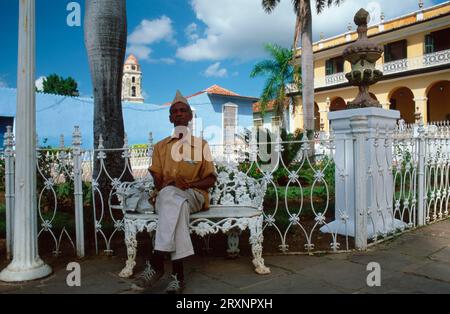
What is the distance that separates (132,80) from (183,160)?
46.4m

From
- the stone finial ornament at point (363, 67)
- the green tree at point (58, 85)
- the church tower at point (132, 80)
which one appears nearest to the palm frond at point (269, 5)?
the stone finial ornament at point (363, 67)

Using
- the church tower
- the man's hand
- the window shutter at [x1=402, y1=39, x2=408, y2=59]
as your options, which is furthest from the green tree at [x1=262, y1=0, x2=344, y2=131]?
the church tower

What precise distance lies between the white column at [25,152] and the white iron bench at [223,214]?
0.80 m

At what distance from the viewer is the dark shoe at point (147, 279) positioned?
310 centimetres

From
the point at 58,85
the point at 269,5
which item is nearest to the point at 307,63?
the point at 269,5

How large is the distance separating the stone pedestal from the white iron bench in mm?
1102

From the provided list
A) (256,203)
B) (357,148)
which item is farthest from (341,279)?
(357,148)

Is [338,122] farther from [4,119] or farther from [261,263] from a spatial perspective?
[4,119]

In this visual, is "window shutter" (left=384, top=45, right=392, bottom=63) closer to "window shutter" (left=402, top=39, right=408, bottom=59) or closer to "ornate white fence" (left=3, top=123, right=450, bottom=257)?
"window shutter" (left=402, top=39, right=408, bottom=59)

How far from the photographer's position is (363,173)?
4.12 meters

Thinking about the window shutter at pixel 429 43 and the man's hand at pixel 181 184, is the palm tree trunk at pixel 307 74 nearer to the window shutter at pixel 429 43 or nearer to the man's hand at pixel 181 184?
the window shutter at pixel 429 43

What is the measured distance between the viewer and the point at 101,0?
5020 mm

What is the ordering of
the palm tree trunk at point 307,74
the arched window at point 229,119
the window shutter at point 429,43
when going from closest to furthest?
the palm tree trunk at point 307,74
the window shutter at point 429,43
the arched window at point 229,119
